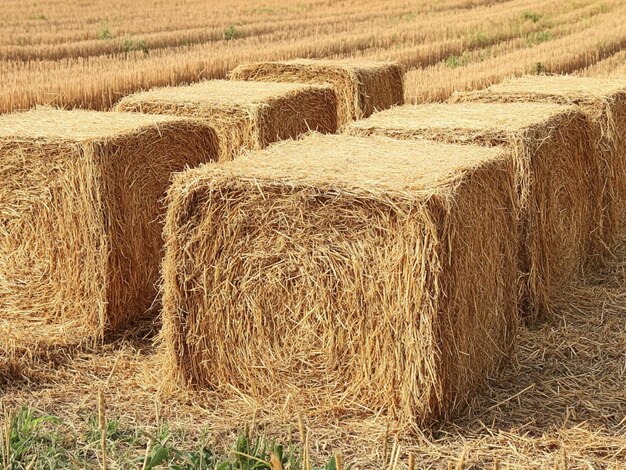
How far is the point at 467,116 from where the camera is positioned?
6.76 m

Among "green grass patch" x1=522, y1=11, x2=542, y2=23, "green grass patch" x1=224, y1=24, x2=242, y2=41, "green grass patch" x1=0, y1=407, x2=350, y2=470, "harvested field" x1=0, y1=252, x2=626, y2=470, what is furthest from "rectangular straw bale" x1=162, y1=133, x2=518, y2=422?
"green grass patch" x1=522, y1=11, x2=542, y2=23

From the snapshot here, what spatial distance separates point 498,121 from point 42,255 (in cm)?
293

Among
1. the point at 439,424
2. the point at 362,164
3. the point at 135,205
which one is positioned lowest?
the point at 439,424

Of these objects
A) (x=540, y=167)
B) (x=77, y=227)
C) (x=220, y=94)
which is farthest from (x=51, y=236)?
(x=540, y=167)

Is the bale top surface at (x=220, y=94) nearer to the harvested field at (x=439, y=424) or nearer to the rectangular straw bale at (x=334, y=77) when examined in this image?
the rectangular straw bale at (x=334, y=77)

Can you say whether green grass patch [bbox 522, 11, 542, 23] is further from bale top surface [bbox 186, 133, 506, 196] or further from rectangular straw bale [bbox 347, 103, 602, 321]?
bale top surface [bbox 186, 133, 506, 196]

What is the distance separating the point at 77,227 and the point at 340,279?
203 cm

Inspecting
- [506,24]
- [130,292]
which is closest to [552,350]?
[130,292]

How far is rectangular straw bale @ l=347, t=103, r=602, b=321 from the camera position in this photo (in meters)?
6.22

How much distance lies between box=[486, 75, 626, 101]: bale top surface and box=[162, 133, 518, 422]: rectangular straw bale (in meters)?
2.47

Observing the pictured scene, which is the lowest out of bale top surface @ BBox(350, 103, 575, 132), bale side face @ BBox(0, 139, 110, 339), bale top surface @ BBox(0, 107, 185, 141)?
bale side face @ BBox(0, 139, 110, 339)

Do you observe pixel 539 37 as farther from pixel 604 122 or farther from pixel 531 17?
pixel 604 122

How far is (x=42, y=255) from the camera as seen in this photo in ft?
20.7

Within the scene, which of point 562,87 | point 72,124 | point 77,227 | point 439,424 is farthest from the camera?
point 562,87
